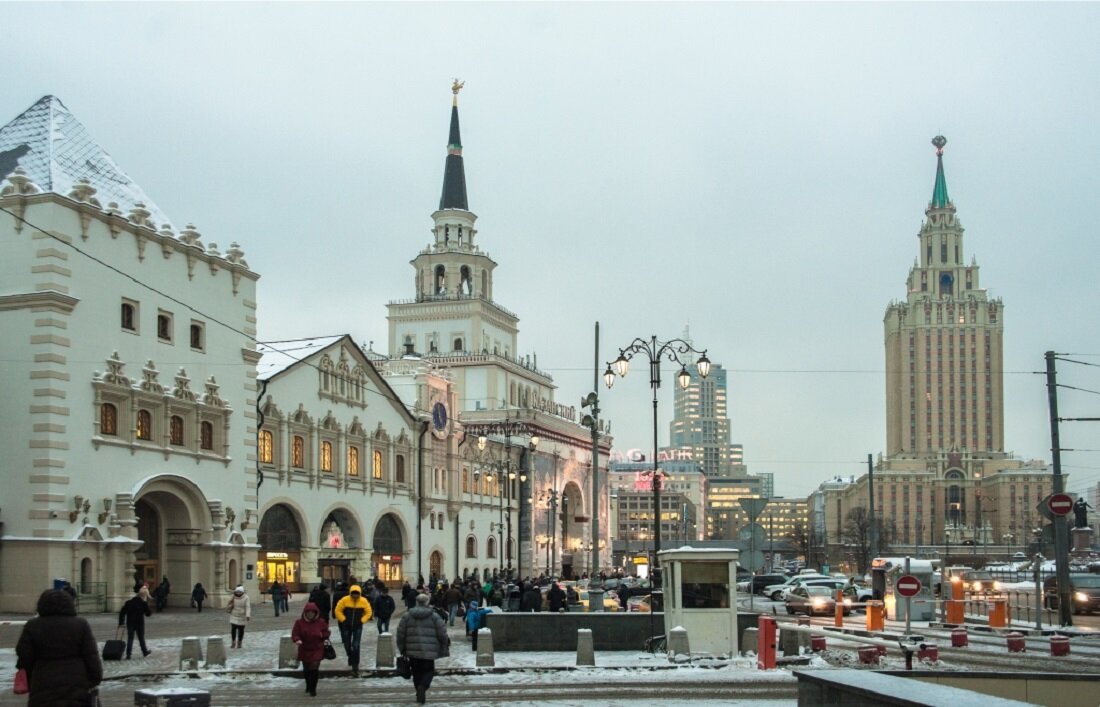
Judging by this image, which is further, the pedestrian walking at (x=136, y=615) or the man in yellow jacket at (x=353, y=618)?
the pedestrian walking at (x=136, y=615)

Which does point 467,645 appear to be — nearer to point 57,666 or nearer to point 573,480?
point 57,666

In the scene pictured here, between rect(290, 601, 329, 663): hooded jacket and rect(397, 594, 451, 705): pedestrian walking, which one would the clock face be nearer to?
rect(290, 601, 329, 663): hooded jacket

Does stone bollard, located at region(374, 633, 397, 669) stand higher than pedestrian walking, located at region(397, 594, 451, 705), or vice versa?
pedestrian walking, located at region(397, 594, 451, 705)

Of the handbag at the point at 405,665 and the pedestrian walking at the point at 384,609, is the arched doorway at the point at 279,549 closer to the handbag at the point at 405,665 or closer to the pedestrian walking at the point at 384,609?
the pedestrian walking at the point at 384,609

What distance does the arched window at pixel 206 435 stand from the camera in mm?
49938

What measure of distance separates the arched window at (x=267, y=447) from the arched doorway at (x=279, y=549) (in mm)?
2296

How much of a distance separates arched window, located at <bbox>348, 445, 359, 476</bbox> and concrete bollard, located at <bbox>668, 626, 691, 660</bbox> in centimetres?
4465

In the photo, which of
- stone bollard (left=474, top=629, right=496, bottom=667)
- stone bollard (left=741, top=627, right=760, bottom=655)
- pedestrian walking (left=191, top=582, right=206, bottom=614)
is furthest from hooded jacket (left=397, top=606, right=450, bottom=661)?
pedestrian walking (left=191, top=582, right=206, bottom=614)

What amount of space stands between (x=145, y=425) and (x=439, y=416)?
3582 centimetres

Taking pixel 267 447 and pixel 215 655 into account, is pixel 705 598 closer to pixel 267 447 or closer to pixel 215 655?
pixel 215 655

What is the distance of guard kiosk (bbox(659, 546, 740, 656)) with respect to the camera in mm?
25875

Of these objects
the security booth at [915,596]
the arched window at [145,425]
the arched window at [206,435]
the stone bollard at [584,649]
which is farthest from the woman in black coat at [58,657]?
the arched window at [206,435]

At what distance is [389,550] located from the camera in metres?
73.4

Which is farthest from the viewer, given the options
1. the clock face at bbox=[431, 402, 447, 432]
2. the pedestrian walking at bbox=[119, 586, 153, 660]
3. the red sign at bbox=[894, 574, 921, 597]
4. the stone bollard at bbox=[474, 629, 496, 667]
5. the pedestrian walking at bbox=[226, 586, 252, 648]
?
the clock face at bbox=[431, 402, 447, 432]
